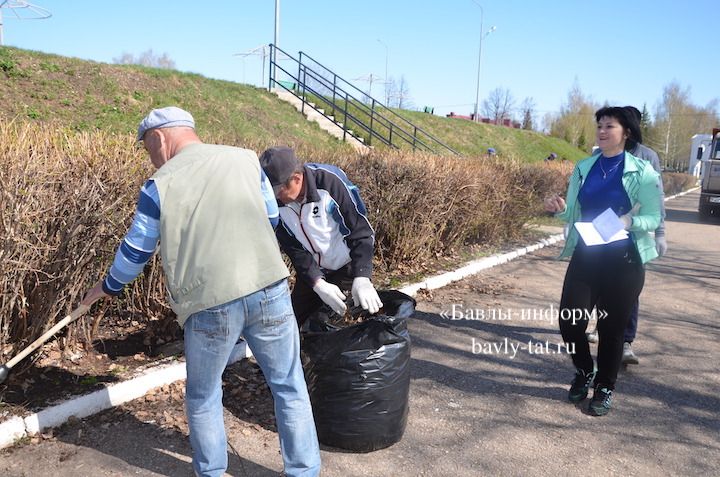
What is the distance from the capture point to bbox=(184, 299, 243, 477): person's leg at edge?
2.33 meters

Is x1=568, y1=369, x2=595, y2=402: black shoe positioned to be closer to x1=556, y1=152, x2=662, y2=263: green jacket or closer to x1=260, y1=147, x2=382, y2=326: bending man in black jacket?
x1=556, y1=152, x2=662, y2=263: green jacket

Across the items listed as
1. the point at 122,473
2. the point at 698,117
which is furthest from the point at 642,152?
the point at 698,117

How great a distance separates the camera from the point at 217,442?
253cm

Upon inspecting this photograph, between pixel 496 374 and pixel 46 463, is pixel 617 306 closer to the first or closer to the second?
pixel 496 374

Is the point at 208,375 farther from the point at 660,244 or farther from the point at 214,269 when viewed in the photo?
the point at 660,244

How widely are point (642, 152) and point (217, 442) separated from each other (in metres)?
3.86

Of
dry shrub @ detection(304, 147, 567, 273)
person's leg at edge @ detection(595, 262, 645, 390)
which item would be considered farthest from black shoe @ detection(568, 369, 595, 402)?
dry shrub @ detection(304, 147, 567, 273)

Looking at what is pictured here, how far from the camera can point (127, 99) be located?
47.1ft

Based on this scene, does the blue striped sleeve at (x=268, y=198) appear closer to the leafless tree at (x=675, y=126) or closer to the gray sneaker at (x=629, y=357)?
the gray sneaker at (x=629, y=357)

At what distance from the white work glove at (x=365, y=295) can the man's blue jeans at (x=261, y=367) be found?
0.60m

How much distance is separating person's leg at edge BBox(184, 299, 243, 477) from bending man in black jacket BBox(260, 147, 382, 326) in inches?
32.8

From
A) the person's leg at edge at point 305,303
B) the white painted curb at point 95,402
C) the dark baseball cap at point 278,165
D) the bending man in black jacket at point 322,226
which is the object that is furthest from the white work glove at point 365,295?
the white painted curb at point 95,402

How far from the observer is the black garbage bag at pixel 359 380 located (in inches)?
116

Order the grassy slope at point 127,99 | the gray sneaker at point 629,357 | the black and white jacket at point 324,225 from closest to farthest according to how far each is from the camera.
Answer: the black and white jacket at point 324,225 → the gray sneaker at point 629,357 → the grassy slope at point 127,99
